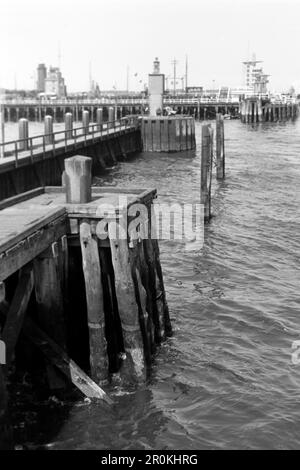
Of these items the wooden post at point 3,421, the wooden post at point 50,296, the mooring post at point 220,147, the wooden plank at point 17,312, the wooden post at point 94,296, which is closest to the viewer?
the wooden post at point 3,421

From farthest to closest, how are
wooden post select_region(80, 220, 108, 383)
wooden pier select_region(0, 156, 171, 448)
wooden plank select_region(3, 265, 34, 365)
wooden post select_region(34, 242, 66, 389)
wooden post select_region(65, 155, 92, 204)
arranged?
wooden post select_region(65, 155, 92, 204)
wooden post select_region(80, 220, 108, 383)
wooden post select_region(34, 242, 66, 389)
wooden pier select_region(0, 156, 171, 448)
wooden plank select_region(3, 265, 34, 365)

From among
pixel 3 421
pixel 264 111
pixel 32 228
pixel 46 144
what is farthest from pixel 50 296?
pixel 264 111

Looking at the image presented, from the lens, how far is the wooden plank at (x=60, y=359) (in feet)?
32.6

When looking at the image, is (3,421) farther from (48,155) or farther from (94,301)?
(48,155)

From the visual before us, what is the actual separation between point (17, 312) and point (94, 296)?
1337 millimetres

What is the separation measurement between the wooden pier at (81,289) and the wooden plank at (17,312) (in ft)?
0.05

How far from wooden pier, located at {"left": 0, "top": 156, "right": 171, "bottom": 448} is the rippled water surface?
604 mm

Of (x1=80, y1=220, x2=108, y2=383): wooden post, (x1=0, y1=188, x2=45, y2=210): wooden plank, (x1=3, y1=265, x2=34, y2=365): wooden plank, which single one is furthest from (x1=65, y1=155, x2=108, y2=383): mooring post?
(x1=0, y1=188, x2=45, y2=210): wooden plank

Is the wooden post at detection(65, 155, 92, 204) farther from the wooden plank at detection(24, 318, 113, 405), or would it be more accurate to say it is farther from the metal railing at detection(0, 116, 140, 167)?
the metal railing at detection(0, 116, 140, 167)

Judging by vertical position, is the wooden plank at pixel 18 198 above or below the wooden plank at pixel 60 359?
above

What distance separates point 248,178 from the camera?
38812 mm

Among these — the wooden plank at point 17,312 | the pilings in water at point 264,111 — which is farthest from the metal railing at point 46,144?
the pilings in water at point 264,111

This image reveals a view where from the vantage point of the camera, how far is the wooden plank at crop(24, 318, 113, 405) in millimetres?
9945

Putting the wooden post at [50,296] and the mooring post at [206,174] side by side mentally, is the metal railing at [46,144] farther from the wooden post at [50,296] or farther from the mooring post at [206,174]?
the wooden post at [50,296]
